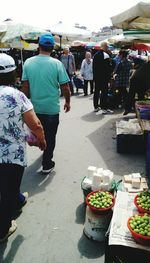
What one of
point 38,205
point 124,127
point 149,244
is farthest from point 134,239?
point 124,127

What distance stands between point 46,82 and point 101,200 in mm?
1990

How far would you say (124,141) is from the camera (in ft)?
17.5

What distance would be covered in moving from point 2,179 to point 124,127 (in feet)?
11.5

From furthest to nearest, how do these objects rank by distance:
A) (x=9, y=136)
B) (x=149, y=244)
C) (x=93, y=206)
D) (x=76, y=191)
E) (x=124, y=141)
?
(x=124, y=141), (x=76, y=191), (x=93, y=206), (x=9, y=136), (x=149, y=244)

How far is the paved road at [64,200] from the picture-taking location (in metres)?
2.83

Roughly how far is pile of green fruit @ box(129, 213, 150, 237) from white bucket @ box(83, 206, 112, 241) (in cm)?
43

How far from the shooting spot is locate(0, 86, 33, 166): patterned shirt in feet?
8.19

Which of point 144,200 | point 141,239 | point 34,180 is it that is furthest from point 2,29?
point 141,239

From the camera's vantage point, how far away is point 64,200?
3.78 m

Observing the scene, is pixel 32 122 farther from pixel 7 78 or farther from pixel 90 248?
pixel 90 248

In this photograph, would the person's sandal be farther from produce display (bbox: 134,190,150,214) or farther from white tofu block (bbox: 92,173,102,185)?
produce display (bbox: 134,190,150,214)

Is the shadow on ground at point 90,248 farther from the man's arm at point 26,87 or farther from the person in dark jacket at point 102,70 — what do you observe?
the person in dark jacket at point 102,70

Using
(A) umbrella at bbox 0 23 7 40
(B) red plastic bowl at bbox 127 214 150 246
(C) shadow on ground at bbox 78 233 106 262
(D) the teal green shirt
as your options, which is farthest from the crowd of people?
(A) umbrella at bbox 0 23 7 40

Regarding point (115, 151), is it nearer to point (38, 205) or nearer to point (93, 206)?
point (38, 205)
